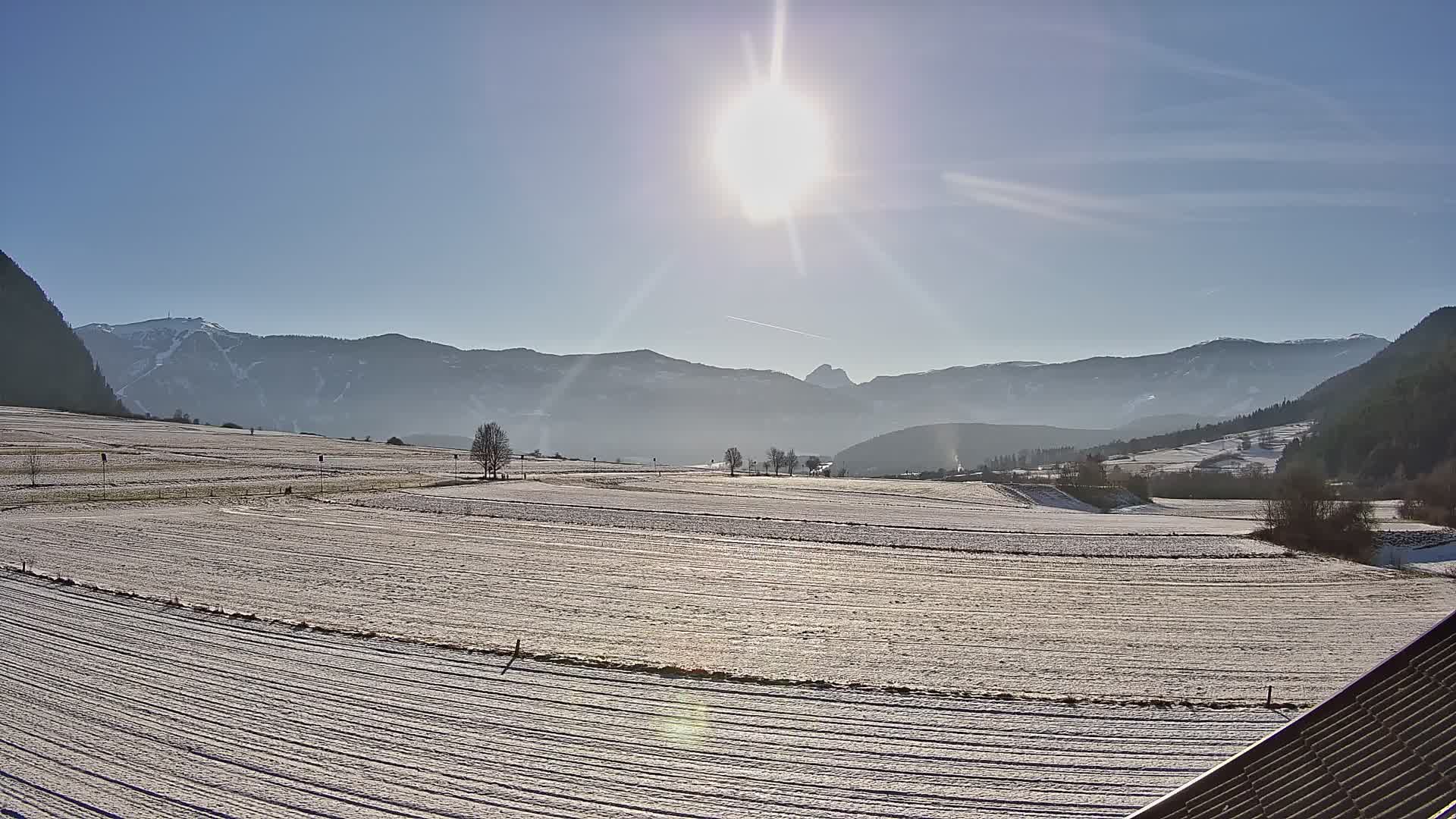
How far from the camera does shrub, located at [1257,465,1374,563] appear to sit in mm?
53625

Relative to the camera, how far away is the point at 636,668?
19328mm

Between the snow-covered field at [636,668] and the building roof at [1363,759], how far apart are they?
243 inches

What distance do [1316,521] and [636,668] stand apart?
5747cm

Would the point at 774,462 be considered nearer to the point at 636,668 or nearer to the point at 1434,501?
the point at 1434,501

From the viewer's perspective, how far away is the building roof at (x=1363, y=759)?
562 centimetres

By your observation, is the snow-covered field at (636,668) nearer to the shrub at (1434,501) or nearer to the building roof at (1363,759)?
the building roof at (1363,759)

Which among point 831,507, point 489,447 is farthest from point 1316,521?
point 489,447

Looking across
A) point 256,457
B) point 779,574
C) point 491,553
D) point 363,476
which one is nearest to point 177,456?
point 256,457

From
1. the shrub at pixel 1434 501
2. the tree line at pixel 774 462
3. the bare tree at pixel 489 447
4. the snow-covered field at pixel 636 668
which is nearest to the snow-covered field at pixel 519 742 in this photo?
the snow-covered field at pixel 636 668

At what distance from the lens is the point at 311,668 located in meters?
18.7

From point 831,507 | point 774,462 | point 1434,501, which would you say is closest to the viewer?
point 831,507

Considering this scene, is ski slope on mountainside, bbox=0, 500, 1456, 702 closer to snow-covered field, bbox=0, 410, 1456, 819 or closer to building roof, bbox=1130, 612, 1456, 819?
snow-covered field, bbox=0, 410, 1456, 819

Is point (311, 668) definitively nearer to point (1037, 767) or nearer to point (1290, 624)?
point (1037, 767)

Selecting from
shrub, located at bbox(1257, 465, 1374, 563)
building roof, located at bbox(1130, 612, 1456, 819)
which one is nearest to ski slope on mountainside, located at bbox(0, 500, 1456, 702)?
shrub, located at bbox(1257, 465, 1374, 563)
